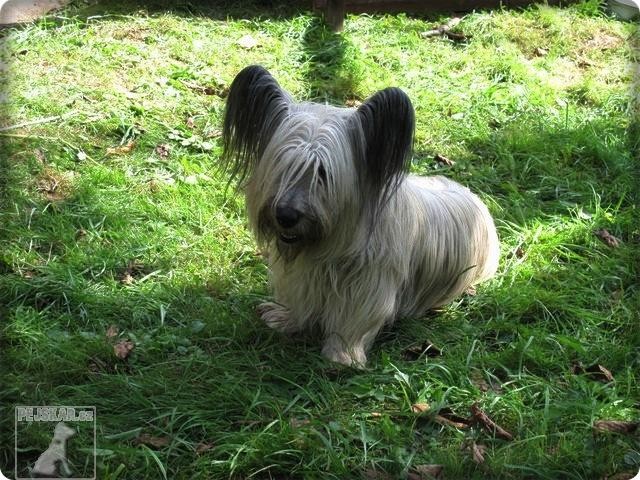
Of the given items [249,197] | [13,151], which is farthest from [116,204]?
[249,197]

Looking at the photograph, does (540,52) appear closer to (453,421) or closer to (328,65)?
(328,65)

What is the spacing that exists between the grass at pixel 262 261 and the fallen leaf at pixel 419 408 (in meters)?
0.03

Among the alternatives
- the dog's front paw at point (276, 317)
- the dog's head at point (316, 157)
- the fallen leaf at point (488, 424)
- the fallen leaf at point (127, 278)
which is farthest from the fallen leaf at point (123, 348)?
the fallen leaf at point (488, 424)

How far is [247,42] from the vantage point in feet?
23.3

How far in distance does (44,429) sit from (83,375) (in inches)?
17.4

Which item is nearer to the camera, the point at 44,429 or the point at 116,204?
the point at 44,429

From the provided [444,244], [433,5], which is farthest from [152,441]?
[433,5]

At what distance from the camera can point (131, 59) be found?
264 inches

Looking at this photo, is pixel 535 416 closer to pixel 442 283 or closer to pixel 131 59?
pixel 442 283

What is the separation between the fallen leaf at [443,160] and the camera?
19.2 ft

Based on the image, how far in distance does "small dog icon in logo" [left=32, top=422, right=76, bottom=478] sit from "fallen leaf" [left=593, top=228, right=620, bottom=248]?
3.33 metres

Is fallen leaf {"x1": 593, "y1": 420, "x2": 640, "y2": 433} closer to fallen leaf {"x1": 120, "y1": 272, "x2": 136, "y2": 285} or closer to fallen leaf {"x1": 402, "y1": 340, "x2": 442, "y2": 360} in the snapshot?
fallen leaf {"x1": 402, "y1": 340, "x2": 442, "y2": 360}

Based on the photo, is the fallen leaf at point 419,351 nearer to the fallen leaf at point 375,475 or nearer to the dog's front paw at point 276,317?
the dog's front paw at point 276,317

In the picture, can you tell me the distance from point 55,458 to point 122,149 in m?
2.99
